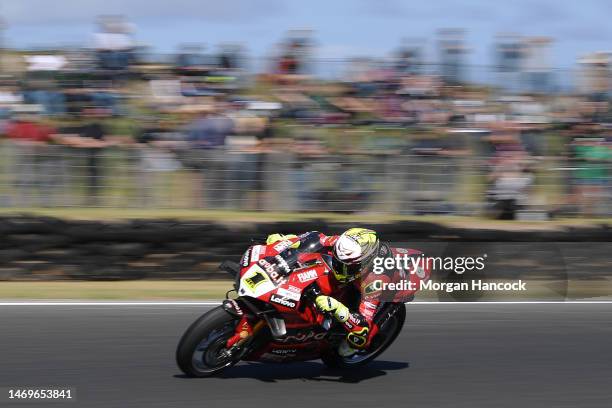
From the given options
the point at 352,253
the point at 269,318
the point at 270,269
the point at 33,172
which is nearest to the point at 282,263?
the point at 270,269

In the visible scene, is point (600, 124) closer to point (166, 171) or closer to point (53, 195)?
point (166, 171)

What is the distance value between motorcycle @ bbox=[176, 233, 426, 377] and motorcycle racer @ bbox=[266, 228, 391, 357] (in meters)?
0.06

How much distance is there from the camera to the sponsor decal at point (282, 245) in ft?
19.3

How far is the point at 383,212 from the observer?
1081cm

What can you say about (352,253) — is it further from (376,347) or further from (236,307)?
(376,347)

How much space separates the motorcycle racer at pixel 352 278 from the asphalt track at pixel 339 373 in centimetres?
40

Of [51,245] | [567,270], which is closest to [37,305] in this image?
[51,245]

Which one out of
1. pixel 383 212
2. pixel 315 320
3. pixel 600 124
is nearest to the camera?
pixel 315 320

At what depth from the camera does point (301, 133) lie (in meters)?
11.1

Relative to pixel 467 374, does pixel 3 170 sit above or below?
above

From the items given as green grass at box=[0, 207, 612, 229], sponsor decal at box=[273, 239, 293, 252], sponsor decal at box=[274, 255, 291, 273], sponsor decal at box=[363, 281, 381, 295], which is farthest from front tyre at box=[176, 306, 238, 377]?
green grass at box=[0, 207, 612, 229]

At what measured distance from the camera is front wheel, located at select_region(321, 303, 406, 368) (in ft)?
20.7

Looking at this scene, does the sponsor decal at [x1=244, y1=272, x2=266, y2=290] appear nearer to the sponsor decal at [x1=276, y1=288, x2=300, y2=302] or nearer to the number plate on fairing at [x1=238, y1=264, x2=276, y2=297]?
the number plate on fairing at [x1=238, y1=264, x2=276, y2=297]

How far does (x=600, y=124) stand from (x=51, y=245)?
23.8ft
